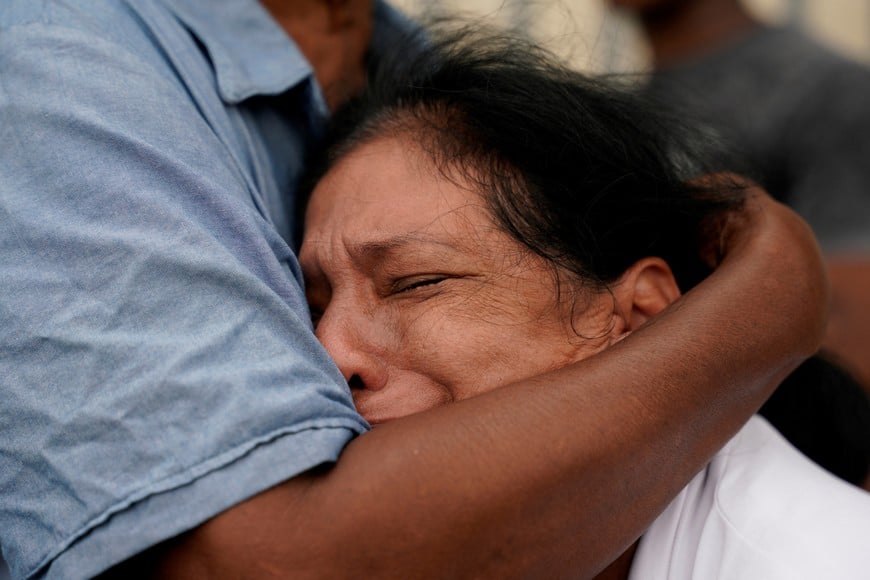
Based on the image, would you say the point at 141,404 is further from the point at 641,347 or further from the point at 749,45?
the point at 749,45

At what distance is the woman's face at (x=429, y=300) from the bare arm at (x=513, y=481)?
0.22 metres

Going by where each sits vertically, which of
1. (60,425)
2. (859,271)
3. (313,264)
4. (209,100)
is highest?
(209,100)

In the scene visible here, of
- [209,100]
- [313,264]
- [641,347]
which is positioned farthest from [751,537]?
[209,100]

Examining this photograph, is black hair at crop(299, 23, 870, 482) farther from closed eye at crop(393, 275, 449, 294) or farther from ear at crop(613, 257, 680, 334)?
closed eye at crop(393, 275, 449, 294)

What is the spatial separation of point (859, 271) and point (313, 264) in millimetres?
2473

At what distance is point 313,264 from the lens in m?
1.64

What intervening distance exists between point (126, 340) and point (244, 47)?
0.90 metres

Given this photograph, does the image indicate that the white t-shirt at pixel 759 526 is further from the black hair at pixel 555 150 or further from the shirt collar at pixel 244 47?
the shirt collar at pixel 244 47

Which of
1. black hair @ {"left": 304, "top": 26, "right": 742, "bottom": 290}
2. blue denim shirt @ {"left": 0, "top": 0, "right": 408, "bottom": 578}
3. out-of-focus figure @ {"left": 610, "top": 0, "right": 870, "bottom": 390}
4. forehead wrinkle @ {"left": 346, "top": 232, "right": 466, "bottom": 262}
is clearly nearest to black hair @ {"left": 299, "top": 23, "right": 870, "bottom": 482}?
black hair @ {"left": 304, "top": 26, "right": 742, "bottom": 290}

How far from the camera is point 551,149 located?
66.6 inches

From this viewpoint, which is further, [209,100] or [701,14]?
[701,14]

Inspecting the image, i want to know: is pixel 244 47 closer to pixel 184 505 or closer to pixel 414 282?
→ pixel 414 282

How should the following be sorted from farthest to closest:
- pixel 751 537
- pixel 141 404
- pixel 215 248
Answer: pixel 751 537
pixel 215 248
pixel 141 404

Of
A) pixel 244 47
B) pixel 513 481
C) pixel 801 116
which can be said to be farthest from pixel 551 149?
pixel 801 116
